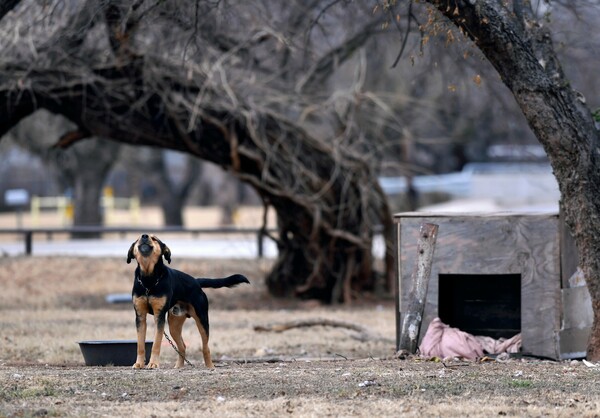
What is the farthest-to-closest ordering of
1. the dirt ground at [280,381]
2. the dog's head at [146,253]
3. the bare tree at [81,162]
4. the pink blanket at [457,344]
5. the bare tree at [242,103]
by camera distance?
the bare tree at [81,162]
the bare tree at [242,103]
the pink blanket at [457,344]
the dog's head at [146,253]
the dirt ground at [280,381]

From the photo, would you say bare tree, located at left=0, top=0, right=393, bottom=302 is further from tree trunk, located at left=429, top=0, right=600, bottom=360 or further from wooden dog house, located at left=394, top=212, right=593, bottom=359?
tree trunk, located at left=429, top=0, right=600, bottom=360

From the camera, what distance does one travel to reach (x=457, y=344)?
10617 millimetres

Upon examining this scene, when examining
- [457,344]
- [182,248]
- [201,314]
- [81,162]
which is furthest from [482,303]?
[81,162]

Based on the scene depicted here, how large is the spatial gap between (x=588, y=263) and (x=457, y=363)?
5.01 feet

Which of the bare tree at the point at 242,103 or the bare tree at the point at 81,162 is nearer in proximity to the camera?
the bare tree at the point at 242,103

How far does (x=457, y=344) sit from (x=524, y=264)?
1103mm

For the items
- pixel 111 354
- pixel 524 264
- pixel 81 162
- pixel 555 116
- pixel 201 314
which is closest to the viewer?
pixel 201 314

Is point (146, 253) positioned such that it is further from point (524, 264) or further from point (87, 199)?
point (87, 199)

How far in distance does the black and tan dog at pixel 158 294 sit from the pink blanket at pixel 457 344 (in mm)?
2393

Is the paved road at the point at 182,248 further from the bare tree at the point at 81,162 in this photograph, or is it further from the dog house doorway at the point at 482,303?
the dog house doorway at the point at 482,303

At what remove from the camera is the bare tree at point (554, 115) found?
947 cm

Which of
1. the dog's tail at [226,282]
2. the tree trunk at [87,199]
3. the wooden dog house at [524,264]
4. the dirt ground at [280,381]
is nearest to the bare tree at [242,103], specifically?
the dirt ground at [280,381]

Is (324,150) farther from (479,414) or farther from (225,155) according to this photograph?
(479,414)

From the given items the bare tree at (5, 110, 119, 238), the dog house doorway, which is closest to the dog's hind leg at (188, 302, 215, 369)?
the dog house doorway
